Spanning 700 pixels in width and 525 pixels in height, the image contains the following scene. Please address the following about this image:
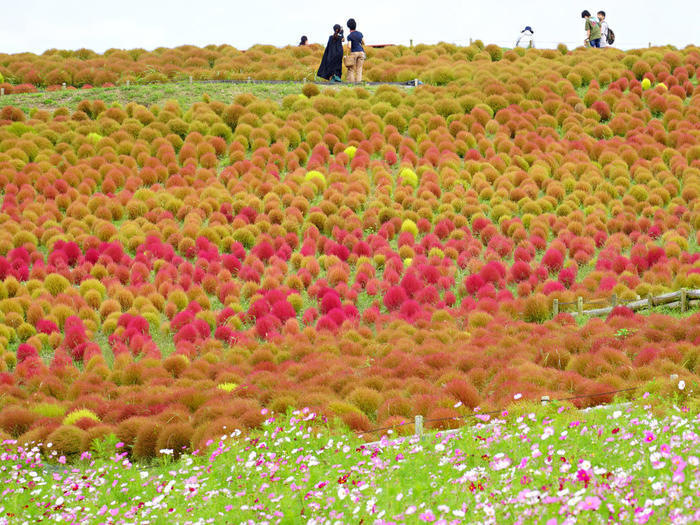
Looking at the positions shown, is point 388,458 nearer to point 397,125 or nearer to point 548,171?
point 548,171

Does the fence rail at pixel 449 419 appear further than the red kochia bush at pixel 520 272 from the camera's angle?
No

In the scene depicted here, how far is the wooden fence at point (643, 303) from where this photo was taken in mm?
10875

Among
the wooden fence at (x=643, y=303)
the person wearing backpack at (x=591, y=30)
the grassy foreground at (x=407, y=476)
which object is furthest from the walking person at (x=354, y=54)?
the grassy foreground at (x=407, y=476)

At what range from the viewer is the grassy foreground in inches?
189

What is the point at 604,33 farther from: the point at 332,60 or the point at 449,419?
the point at 449,419

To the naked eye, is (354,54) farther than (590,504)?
Yes

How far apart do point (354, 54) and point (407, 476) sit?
16.6 m

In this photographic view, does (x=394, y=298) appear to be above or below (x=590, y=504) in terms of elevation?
below

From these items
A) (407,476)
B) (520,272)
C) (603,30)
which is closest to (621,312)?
(520,272)

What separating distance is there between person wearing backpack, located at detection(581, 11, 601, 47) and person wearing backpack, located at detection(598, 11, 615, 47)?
108 millimetres

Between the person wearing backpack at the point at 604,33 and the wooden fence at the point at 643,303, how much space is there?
1543cm

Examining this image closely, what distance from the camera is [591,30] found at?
24969 mm

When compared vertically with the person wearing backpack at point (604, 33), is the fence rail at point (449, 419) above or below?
below

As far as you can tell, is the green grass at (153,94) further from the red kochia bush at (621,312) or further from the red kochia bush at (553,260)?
the red kochia bush at (621,312)
